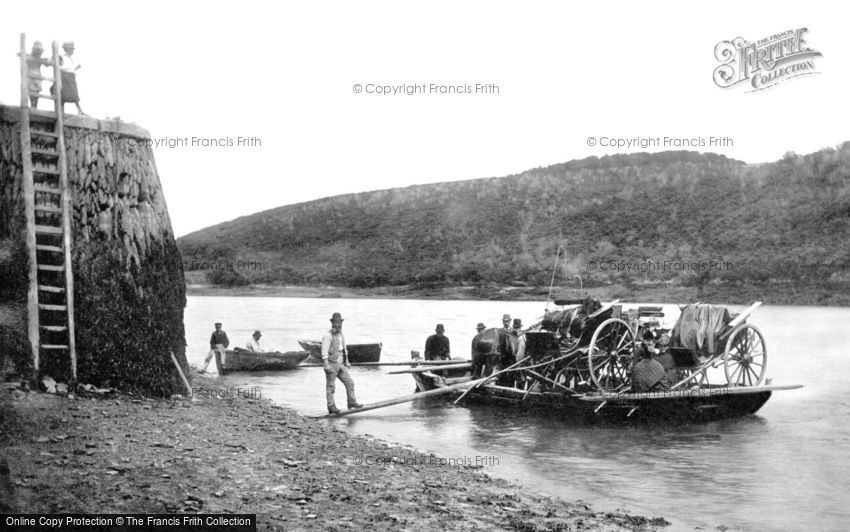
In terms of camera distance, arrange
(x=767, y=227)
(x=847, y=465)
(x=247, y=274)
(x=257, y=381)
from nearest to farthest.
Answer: (x=847, y=465) → (x=257, y=381) → (x=767, y=227) → (x=247, y=274)

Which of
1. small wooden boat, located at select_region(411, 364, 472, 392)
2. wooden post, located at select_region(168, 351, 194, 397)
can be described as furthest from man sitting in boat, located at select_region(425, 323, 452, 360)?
wooden post, located at select_region(168, 351, 194, 397)

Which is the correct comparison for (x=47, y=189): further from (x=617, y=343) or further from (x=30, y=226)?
(x=617, y=343)

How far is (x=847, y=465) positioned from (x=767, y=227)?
4490cm

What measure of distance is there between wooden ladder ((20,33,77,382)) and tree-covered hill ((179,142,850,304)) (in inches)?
1579

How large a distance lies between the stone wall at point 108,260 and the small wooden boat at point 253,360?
1076 cm

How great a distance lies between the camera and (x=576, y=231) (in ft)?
222

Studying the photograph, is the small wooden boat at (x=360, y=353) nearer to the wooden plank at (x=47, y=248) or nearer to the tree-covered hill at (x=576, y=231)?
the wooden plank at (x=47, y=248)

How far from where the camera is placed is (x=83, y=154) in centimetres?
1155

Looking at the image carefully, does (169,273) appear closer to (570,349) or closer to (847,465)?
(570,349)

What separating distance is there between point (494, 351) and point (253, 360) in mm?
8589

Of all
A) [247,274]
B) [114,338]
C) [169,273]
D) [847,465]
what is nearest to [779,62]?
[847,465]

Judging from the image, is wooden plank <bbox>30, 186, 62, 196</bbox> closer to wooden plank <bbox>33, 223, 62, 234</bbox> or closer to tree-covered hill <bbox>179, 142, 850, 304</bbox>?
wooden plank <bbox>33, 223, 62, 234</bbox>

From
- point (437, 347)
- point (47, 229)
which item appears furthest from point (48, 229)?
point (437, 347)

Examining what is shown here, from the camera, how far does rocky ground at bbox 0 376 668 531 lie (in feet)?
24.3
